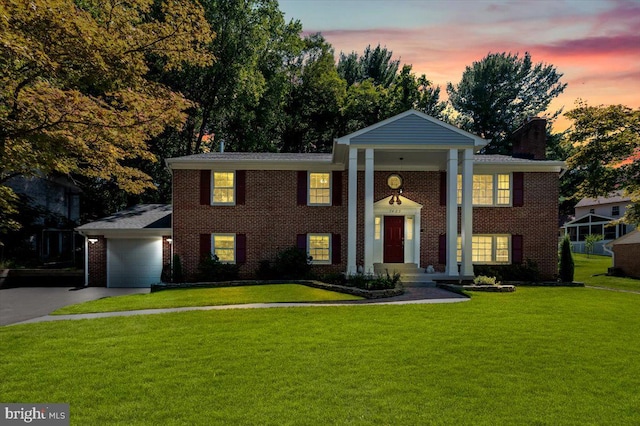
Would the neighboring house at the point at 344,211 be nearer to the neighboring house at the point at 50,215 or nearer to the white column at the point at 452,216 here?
the white column at the point at 452,216

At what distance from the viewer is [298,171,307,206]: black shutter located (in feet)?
67.2

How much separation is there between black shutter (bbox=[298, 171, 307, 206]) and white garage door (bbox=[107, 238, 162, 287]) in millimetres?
7230

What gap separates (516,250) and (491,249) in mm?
1129

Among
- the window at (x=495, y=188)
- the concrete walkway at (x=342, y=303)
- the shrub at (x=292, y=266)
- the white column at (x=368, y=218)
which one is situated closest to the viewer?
the concrete walkway at (x=342, y=303)

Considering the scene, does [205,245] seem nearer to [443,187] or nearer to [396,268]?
[396,268]

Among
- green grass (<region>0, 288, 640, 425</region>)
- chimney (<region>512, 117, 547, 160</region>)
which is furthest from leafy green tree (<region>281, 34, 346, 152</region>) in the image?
green grass (<region>0, 288, 640, 425</region>)

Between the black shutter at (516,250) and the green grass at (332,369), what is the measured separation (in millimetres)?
9460

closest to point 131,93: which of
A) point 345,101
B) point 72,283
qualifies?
point 72,283

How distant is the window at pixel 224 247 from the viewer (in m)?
20.3

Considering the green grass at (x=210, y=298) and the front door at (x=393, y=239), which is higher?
the front door at (x=393, y=239)

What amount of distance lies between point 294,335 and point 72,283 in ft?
57.0

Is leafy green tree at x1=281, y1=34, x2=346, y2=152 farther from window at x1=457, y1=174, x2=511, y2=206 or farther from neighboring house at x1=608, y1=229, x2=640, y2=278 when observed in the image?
neighboring house at x1=608, y1=229, x2=640, y2=278

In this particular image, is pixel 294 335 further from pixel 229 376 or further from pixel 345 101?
pixel 345 101

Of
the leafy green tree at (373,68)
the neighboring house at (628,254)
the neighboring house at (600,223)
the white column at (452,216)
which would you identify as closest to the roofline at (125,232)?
the white column at (452,216)
